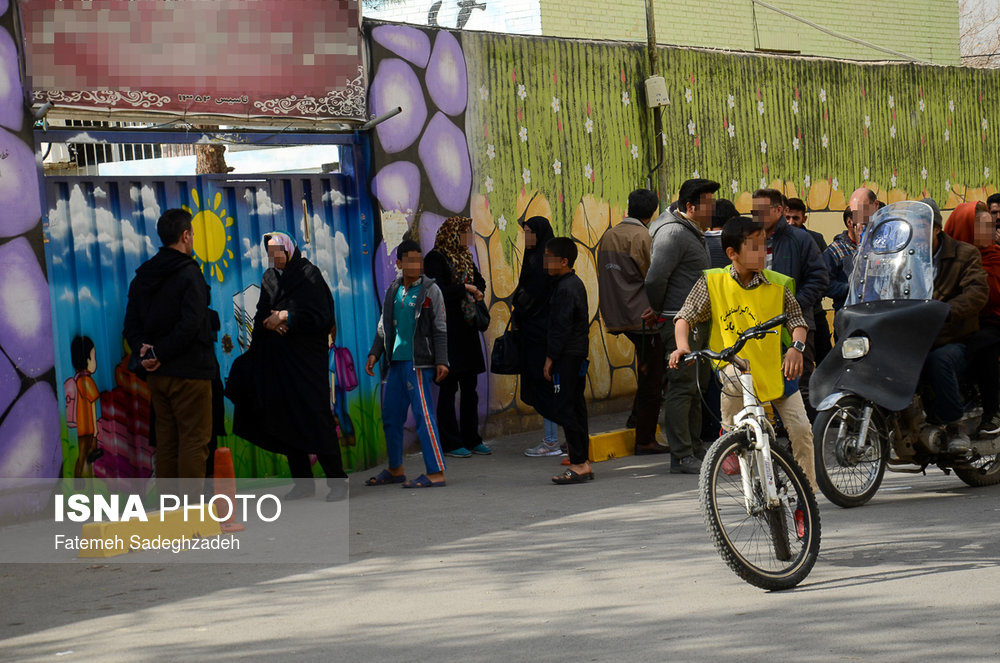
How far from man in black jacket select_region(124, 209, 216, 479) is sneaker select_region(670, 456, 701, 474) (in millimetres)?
3380

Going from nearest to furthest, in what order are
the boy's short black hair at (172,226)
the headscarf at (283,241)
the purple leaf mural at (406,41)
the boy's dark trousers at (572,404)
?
1. the boy's short black hair at (172,226)
2. the headscarf at (283,241)
3. the boy's dark trousers at (572,404)
4. the purple leaf mural at (406,41)

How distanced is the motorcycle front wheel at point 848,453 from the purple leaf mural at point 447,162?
16.7 feet

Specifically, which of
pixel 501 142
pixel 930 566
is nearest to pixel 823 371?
pixel 930 566

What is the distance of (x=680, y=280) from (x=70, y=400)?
4.35 m

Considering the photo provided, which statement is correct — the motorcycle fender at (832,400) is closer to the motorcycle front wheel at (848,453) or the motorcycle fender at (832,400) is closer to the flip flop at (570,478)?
the motorcycle front wheel at (848,453)

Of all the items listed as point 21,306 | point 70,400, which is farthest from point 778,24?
point 21,306

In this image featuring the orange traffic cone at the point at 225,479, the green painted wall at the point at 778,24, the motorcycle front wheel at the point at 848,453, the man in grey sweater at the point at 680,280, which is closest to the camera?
the motorcycle front wheel at the point at 848,453

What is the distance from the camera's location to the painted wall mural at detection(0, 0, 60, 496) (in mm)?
8758

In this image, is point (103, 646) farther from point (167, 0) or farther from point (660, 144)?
point (660, 144)

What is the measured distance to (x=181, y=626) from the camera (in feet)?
19.4

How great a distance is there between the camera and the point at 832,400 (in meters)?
7.50

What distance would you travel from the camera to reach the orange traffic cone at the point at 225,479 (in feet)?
27.1

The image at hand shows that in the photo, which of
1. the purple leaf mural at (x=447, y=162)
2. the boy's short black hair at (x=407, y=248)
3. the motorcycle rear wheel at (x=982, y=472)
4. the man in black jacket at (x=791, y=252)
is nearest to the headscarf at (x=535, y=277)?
the purple leaf mural at (x=447, y=162)

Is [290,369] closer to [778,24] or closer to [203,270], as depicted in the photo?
[203,270]
